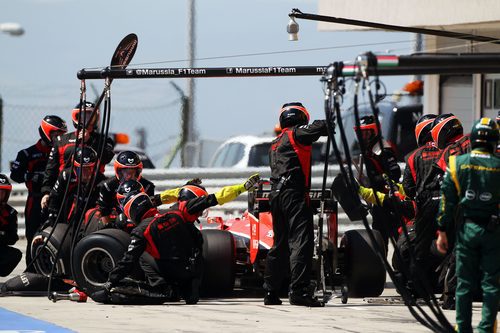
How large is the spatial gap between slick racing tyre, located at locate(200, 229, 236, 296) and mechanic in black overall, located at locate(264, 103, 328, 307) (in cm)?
→ 63

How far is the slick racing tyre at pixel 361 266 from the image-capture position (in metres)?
12.8

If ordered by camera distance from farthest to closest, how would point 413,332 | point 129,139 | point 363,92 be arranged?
point 129,139, point 413,332, point 363,92

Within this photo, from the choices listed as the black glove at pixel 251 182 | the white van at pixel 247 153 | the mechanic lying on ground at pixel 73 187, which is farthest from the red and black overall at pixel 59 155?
the white van at pixel 247 153

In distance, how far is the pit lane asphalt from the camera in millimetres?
10414

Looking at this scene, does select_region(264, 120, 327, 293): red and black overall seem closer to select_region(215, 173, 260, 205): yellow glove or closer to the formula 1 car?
select_region(215, 173, 260, 205): yellow glove

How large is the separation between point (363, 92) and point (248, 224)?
14.4ft

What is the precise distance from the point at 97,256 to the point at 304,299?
6.94 ft

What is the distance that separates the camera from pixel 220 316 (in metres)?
11.2

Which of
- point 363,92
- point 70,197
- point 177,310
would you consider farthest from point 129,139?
point 363,92

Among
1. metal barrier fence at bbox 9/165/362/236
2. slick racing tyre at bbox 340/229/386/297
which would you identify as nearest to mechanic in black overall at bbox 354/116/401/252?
slick racing tyre at bbox 340/229/386/297

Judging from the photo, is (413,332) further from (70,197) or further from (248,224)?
(70,197)

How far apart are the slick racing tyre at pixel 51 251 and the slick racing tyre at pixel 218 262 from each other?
1451mm

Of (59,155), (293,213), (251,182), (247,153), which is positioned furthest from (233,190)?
(247,153)

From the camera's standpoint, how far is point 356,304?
40.6 feet
